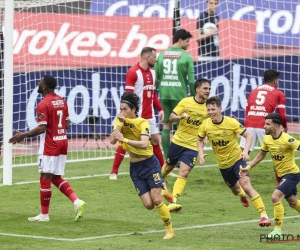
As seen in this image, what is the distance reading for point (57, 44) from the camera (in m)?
22.4

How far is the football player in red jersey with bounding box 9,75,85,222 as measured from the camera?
1313 cm

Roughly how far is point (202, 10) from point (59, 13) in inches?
135

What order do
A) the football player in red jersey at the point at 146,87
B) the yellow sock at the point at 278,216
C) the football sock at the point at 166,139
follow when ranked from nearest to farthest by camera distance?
the yellow sock at the point at 278,216 → the football player in red jersey at the point at 146,87 → the football sock at the point at 166,139

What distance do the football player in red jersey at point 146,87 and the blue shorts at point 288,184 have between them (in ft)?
15.5

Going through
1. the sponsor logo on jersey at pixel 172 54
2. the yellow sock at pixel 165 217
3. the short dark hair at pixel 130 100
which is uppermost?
the sponsor logo on jersey at pixel 172 54

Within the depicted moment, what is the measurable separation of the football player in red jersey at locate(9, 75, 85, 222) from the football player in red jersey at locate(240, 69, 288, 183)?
13.1ft

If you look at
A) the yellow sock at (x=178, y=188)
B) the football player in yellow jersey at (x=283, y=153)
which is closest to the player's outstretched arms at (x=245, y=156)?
the football player in yellow jersey at (x=283, y=153)

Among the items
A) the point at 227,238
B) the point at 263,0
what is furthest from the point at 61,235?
the point at 263,0

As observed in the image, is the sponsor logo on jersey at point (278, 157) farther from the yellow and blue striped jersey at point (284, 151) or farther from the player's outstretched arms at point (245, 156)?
the player's outstretched arms at point (245, 156)

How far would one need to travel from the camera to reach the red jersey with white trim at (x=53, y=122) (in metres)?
13.1

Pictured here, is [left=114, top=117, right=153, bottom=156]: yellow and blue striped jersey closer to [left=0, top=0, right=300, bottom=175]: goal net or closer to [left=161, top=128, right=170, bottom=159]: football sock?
[left=161, top=128, right=170, bottom=159]: football sock

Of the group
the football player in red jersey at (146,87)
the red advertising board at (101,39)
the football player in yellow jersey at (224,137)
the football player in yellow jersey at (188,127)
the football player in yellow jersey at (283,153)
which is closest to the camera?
the football player in yellow jersey at (283,153)

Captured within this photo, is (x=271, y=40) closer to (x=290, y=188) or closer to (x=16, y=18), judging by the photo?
(x=16, y=18)

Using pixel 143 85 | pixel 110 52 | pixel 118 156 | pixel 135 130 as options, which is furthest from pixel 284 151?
pixel 110 52
